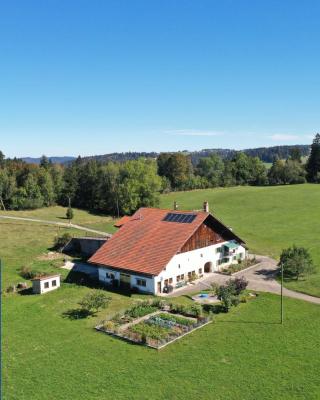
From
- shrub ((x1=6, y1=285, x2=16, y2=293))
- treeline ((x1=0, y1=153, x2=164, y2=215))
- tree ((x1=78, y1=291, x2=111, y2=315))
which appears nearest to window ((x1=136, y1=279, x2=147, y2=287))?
tree ((x1=78, y1=291, x2=111, y2=315))

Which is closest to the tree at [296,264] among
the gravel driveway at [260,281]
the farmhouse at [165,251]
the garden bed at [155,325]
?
the gravel driveway at [260,281]

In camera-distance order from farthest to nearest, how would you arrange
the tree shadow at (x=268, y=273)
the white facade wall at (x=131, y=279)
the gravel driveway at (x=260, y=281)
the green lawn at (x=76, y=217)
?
the green lawn at (x=76, y=217) < the tree shadow at (x=268, y=273) < the white facade wall at (x=131, y=279) < the gravel driveway at (x=260, y=281)

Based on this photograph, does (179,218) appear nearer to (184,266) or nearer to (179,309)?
(184,266)

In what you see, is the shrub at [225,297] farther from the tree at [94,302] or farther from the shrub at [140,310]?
the tree at [94,302]

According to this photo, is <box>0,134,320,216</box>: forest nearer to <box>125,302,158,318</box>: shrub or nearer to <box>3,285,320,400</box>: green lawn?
<box>125,302,158,318</box>: shrub

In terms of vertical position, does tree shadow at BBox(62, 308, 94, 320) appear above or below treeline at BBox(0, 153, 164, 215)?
below

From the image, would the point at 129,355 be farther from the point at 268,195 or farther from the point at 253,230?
the point at 268,195

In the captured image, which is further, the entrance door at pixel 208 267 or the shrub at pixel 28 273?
the entrance door at pixel 208 267
